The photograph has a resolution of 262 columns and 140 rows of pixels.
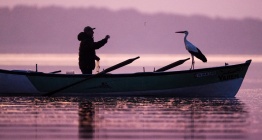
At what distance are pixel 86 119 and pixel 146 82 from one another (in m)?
8.92

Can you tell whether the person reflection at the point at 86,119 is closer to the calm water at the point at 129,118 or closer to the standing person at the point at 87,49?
the calm water at the point at 129,118

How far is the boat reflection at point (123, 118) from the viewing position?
1861 cm

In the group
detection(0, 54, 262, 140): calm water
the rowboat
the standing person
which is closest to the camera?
detection(0, 54, 262, 140): calm water

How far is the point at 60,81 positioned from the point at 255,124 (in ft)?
37.6

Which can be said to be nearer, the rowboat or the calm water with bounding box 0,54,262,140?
the calm water with bounding box 0,54,262,140

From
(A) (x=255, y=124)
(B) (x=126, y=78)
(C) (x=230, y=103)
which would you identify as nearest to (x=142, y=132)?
(A) (x=255, y=124)

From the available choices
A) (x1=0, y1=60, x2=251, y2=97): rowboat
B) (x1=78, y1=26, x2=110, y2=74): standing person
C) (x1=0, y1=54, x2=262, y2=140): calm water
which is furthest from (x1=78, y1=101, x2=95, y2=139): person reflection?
(x1=78, y1=26, x2=110, y2=74): standing person

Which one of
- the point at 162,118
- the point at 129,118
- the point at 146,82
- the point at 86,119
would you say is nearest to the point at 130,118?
the point at 129,118

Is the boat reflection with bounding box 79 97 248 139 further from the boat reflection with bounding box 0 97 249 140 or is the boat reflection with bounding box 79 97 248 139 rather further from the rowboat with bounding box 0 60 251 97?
the rowboat with bounding box 0 60 251 97

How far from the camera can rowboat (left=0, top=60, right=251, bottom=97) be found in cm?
3028

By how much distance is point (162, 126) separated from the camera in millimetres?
19969

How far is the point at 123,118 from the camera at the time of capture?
21859 millimetres

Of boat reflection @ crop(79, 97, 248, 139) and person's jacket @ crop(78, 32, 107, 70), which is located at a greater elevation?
person's jacket @ crop(78, 32, 107, 70)

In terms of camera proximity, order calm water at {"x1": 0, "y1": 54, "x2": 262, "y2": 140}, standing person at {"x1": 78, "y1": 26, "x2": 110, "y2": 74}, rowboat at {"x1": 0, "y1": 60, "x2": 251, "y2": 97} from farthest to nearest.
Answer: standing person at {"x1": 78, "y1": 26, "x2": 110, "y2": 74} < rowboat at {"x1": 0, "y1": 60, "x2": 251, "y2": 97} < calm water at {"x1": 0, "y1": 54, "x2": 262, "y2": 140}
